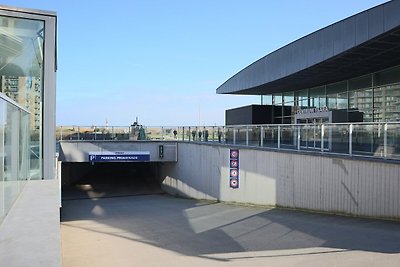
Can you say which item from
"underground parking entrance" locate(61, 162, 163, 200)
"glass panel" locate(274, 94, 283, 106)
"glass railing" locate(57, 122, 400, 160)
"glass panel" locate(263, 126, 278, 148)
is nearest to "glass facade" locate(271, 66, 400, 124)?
"glass panel" locate(274, 94, 283, 106)

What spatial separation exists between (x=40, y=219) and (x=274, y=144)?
41.1 feet

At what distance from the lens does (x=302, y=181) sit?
14.8 meters

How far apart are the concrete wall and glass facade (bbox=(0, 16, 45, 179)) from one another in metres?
8.98

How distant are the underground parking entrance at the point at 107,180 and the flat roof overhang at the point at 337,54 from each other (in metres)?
12.1

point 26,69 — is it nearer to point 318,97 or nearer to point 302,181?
point 302,181

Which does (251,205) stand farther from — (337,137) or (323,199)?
(337,137)

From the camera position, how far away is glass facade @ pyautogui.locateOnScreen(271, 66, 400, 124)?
21.8m

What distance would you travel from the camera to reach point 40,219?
5742mm

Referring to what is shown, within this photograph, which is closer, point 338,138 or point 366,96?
point 338,138

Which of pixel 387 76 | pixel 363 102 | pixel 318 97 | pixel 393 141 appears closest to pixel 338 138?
pixel 393 141

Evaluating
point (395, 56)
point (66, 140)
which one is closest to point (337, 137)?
point (395, 56)

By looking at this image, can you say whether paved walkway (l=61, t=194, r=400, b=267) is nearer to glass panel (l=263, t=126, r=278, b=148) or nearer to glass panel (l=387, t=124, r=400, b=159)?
glass panel (l=387, t=124, r=400, b=159)

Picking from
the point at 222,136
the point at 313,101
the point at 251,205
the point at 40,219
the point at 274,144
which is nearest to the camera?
the point at 40,219

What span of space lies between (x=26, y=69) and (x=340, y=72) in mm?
18515
